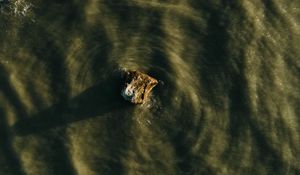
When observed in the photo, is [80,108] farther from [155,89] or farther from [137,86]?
[155,89]

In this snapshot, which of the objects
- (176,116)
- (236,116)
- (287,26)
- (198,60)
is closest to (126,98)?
(176,116)

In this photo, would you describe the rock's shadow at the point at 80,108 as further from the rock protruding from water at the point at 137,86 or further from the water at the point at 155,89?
the rock protruding from water at the point at 137,86

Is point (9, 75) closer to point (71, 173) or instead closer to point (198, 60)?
point (71, 173)

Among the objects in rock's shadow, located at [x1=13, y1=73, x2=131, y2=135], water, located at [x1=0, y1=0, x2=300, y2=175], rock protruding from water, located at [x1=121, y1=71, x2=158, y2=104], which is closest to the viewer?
rock protruding from water, located at [x1=121, y1=71, x2=158, y2=104]

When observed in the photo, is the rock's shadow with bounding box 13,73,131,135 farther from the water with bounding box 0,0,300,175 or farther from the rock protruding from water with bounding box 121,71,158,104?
the rock protruding from water with bounding box 121,71,158,104

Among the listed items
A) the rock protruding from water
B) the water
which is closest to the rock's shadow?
the water

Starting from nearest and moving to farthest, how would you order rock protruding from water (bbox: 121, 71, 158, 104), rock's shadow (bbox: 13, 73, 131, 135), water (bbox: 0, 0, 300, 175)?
rock protruding from water (bbox: 121, 71, 158, 104), water (bbox: 0, 0, 300, 175), rock's shadow (bbox: 13, 73, 131, 135)

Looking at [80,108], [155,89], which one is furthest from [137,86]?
[80,108]

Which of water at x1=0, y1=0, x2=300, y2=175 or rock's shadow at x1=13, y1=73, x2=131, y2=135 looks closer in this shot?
water at x1=0, y1=0, x2=300, y2=175
